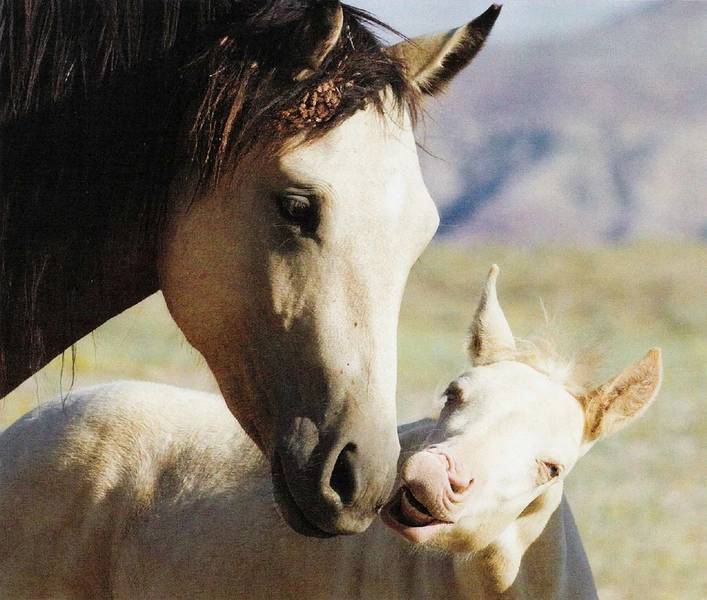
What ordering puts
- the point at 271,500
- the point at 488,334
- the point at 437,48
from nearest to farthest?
the point at 437,48 < the point at 488,334 < the point at 271,500

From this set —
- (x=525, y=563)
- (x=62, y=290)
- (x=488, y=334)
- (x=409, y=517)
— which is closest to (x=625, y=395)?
(x=488, y=334)

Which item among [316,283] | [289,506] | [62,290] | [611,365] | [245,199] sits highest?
[245,199]

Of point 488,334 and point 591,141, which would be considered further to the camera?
point 591,141

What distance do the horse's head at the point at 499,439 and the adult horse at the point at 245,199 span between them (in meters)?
0.46

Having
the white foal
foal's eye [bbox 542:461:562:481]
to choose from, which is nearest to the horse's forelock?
the white foal

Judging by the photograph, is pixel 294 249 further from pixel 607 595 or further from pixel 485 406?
pixel 607 595

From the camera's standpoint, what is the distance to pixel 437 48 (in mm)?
2236

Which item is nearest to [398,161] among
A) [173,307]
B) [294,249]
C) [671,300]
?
[294,249]

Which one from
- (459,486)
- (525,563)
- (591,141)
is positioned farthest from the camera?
(591,141)

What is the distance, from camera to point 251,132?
2021 mm

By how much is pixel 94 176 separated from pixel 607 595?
176 inches

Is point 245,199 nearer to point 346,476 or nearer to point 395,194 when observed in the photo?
point 395,194

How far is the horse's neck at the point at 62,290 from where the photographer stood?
217 centimetres

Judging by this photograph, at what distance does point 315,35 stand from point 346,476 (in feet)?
3.28
